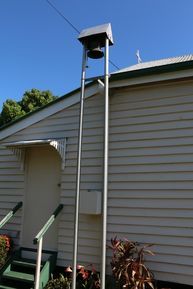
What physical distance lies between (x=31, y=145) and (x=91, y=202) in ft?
6.16

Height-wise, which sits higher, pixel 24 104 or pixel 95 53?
pixel 24 104

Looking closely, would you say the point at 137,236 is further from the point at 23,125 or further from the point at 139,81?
the point at 23,125

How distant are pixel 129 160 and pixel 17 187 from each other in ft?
8.96

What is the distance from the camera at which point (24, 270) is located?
21.3ft

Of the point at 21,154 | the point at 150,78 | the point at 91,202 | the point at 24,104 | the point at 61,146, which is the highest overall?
the point at 24,104

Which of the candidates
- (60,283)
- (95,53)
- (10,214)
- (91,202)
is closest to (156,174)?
(91,202)

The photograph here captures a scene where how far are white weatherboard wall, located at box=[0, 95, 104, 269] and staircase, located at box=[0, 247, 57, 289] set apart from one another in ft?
0.97

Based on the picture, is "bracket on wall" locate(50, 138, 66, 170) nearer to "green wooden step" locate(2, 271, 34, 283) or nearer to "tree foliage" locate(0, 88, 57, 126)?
"green wooden step" locate(2, 271, 34, 283)

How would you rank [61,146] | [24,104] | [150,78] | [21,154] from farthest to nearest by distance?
1. [24,104]
2. [21,154]
3. [61,146]
4. [150,78]

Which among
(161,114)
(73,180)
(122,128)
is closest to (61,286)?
(73,180)

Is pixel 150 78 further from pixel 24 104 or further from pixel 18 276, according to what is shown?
pixel 24 104

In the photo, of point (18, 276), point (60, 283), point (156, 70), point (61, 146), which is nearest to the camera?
point (60, 283)

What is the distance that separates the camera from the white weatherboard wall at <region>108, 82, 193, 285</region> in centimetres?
539

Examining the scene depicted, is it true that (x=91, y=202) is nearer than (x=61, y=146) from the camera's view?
Yes
